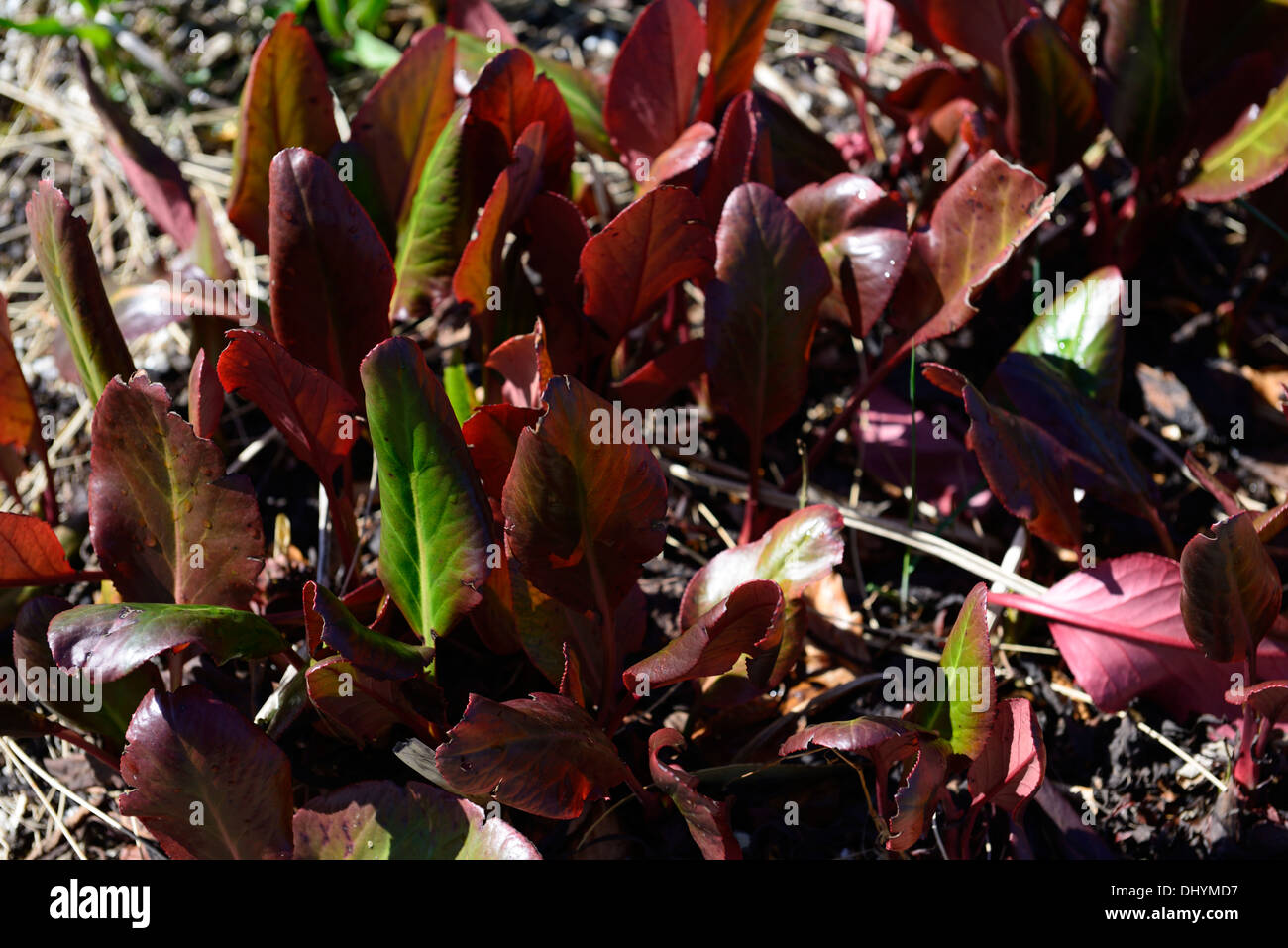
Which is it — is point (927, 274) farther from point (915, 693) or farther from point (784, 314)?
point (915, 693)

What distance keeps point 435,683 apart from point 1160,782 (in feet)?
3.27

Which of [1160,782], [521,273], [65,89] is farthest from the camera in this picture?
[65,89]

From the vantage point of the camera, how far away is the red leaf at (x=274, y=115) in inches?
61.2

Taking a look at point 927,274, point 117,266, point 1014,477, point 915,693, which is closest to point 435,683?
point 915,693

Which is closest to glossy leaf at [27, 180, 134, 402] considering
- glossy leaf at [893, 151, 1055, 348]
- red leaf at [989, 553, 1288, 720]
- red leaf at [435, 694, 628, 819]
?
red leaf at [435, 694, 628, 819]

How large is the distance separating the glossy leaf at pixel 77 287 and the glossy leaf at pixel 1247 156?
5.49 ft

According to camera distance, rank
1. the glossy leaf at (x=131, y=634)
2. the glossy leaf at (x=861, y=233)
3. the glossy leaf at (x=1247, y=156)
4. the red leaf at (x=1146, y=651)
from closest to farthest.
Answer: the glossy leaf at (x=131, y=634)
the red leaf at (x=1146, y=651)
the glossy leaf at (x=861, y=233)
the glossy leaf at (x=1247, y=156)

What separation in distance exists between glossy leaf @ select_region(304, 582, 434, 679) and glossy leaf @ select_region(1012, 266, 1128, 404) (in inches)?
39.5

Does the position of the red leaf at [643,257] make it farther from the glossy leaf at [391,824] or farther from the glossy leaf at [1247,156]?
the glossy leaf at [1247,156]

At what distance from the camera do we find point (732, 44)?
5.57ft

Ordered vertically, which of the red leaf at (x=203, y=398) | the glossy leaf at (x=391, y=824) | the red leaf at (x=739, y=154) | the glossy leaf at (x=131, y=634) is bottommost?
the glossy leaf at (x=391, y=824)

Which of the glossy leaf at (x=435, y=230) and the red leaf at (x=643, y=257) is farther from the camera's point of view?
the glossy leaf at (x=435, y=230)

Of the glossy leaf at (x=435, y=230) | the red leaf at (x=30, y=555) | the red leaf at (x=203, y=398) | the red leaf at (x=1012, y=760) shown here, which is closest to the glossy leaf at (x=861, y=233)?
the glossy leaf at (x=435, y=230)
